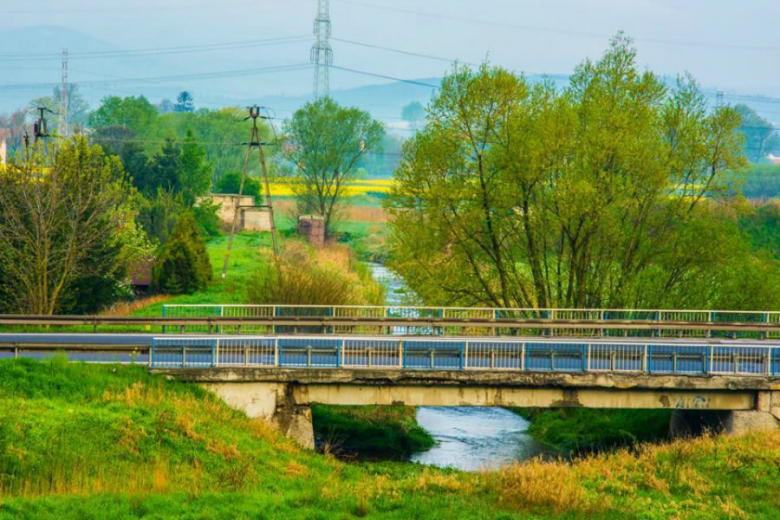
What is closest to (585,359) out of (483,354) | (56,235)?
(483,354)

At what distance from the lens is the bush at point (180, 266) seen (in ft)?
191

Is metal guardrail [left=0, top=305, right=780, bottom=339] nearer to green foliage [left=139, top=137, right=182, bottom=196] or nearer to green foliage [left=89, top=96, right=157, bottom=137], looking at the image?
green foliage [left=139, top=137, right=182, bottom=196]

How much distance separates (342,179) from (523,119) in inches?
1803

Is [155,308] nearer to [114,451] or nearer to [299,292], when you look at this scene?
[299,292]

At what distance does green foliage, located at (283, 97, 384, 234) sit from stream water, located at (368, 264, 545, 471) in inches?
1864

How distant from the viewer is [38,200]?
43.4 metres

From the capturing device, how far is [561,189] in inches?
1737

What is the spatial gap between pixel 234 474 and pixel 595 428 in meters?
17.5

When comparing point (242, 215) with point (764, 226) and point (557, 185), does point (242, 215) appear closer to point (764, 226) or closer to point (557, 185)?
point (764, 226)

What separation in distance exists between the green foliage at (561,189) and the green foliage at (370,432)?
828 cm

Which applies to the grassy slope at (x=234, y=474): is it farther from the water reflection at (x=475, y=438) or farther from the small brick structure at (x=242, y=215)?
the small brick structure at (x=242, y=215)

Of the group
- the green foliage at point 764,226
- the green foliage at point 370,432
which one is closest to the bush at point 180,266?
the green foliage at point 370,432

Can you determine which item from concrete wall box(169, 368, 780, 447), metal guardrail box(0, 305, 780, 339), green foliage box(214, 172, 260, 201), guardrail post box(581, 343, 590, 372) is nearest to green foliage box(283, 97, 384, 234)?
green foliage box(214, 172, 260, 201)

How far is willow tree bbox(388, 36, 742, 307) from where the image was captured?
45.3m
